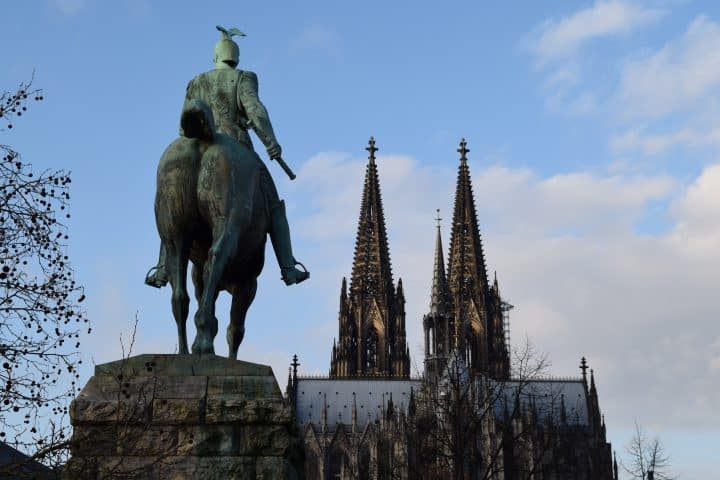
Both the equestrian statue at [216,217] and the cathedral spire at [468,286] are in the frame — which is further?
the cathedral spire at [468,286]

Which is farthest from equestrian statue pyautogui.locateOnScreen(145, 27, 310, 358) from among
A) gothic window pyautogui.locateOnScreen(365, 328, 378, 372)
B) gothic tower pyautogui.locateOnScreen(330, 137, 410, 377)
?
gothic window pyautogui.locateOnScreen(365, 328, 378, 372)

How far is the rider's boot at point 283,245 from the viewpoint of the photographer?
8656 millimetres

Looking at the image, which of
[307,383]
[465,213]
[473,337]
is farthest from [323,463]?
[465,213]

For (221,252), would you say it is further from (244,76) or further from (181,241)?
(244,76)

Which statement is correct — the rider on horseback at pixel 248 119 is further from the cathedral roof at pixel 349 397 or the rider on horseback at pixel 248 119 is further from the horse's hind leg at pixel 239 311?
the cathedral roof at pixel 349 397

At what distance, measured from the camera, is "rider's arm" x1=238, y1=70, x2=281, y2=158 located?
846 cm

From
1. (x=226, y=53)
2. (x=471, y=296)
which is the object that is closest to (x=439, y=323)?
(x=471, y=296)

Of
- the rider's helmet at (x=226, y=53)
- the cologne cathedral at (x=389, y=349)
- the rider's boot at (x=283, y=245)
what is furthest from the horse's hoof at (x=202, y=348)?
the cologne cathedral at (x=389, y=349)

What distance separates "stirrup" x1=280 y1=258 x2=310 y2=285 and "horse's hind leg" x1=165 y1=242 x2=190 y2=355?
94 centimetres

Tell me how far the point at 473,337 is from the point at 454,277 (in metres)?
6.88

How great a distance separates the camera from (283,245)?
870 cm

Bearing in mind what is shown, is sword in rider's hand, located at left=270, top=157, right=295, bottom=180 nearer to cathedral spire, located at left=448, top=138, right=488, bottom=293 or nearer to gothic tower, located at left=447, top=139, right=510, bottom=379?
gothic tower, located at left=447, top=139, right=510, bottom=379

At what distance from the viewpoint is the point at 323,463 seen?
82.4 metres

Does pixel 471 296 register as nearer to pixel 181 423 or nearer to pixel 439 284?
pixel 439 284
